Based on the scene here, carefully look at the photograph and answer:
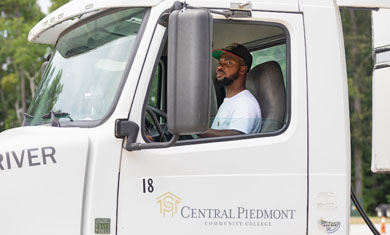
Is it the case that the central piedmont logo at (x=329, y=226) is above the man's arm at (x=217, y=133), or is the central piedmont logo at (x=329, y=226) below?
below

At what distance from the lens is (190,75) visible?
10.5ft

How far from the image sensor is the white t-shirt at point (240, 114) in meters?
3.85

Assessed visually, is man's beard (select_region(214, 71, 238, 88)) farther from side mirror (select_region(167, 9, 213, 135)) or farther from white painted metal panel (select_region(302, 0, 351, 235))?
side mirror (select_region(167, 9, 213, 135))

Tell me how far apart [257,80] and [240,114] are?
34 centimetres

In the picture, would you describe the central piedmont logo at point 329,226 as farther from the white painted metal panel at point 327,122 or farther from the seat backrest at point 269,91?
the seat backrest at point 269,91

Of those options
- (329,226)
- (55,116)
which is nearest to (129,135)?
(55,116)

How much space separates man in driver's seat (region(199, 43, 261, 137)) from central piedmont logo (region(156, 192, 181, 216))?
1.26 ft

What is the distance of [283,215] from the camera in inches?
144

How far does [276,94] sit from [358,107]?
4065 centimetres

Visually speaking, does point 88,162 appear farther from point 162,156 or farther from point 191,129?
point 191,129

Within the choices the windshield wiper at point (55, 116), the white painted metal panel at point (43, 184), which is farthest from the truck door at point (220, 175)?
the windshield wiper at point (55, 116)

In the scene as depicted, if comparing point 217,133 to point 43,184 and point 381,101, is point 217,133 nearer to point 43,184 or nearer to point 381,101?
point 43,184

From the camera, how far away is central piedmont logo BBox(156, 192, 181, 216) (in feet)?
11.5

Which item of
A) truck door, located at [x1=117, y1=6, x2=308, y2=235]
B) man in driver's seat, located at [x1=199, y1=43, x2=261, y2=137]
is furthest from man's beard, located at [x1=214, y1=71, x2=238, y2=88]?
truck door, located at [x1=117, y1=6, x2=308, y2=235]
